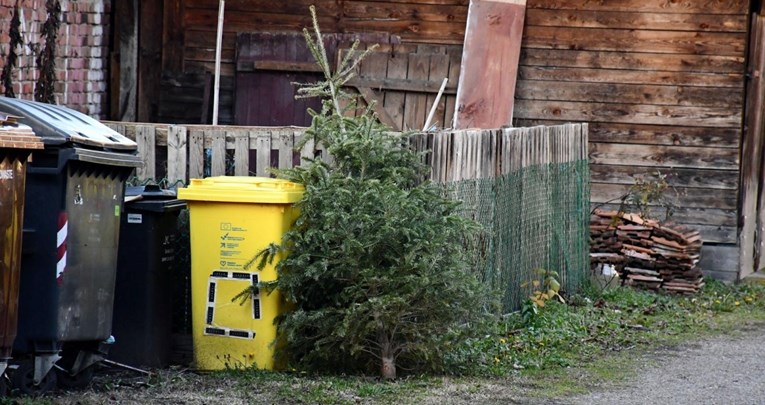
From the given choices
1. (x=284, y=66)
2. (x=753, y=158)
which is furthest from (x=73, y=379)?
(x=753, y=158)

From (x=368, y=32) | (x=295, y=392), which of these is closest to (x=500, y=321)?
(x=295, y=392)


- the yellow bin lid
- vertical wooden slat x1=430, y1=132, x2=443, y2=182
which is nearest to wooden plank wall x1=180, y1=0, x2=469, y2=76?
vertical wooden slat x1=430, y1=132, x2=443, y2=182

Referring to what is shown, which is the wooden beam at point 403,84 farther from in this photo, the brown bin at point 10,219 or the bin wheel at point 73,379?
the brown bin at point 10,219

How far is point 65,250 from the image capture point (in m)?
6.73

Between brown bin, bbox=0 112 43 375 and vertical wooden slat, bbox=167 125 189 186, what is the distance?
2300 millimetres

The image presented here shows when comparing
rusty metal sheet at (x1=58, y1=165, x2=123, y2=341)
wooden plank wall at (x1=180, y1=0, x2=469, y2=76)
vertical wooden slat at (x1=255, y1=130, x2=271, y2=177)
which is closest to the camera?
rusty metal sheet at (x1=58, y1=165, x2=123, y2=341)

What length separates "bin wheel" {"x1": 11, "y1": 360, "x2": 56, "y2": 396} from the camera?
662 centimetres

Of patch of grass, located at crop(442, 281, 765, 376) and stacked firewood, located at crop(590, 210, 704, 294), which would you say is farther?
stacked firewood, located at crop(590, 210, 704, 294)

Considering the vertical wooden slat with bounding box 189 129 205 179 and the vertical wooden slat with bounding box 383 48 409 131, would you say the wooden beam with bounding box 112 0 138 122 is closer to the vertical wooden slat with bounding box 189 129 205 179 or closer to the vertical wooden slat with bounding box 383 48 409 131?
the vertical wooden slat with bounding box 383 48 409 131

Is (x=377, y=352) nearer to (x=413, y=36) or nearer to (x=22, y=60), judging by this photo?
(x=22, y=60)

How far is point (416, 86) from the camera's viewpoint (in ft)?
43.4

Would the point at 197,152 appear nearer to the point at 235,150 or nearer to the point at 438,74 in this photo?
the point at 235,150

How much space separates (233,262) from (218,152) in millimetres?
1106

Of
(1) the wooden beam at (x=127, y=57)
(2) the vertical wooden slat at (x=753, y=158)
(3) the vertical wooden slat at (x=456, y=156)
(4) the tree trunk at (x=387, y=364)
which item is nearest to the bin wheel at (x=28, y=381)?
(4) the tree trunk at (x=387, y=364)
